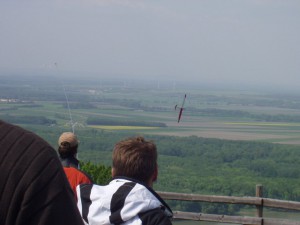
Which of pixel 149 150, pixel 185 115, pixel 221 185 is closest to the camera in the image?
pixel 149 150

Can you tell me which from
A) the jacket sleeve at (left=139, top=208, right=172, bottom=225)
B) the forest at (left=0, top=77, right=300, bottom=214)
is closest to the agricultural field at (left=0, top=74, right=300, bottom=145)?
the forest at (left=0, top=77, right=300, bottom=214)

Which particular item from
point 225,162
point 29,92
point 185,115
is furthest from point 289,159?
point 29,92

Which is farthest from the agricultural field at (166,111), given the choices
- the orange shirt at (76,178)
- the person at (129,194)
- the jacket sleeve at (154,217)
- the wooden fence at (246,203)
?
the jacket sleeve at (154,217)

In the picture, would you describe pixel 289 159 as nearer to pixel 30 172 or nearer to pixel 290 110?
pixel 290 110

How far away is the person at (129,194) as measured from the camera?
2738 mm

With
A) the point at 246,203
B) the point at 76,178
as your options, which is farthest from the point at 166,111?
the point at 76,178

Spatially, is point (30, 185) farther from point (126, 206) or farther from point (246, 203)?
point (246, 203)

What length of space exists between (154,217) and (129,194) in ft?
0.46

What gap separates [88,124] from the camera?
39.2 m

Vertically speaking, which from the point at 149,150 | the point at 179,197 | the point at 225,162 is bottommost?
the point at 225,162

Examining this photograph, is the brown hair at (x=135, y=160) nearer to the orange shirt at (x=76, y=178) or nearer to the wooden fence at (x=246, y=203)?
the orange shirt at (x=76, y=178)

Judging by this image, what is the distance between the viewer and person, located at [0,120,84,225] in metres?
1.44

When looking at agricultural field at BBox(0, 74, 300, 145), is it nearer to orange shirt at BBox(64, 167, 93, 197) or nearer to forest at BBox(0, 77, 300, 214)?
forest at BBox(0, 77, 300, 214)

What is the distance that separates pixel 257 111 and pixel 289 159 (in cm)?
1609
